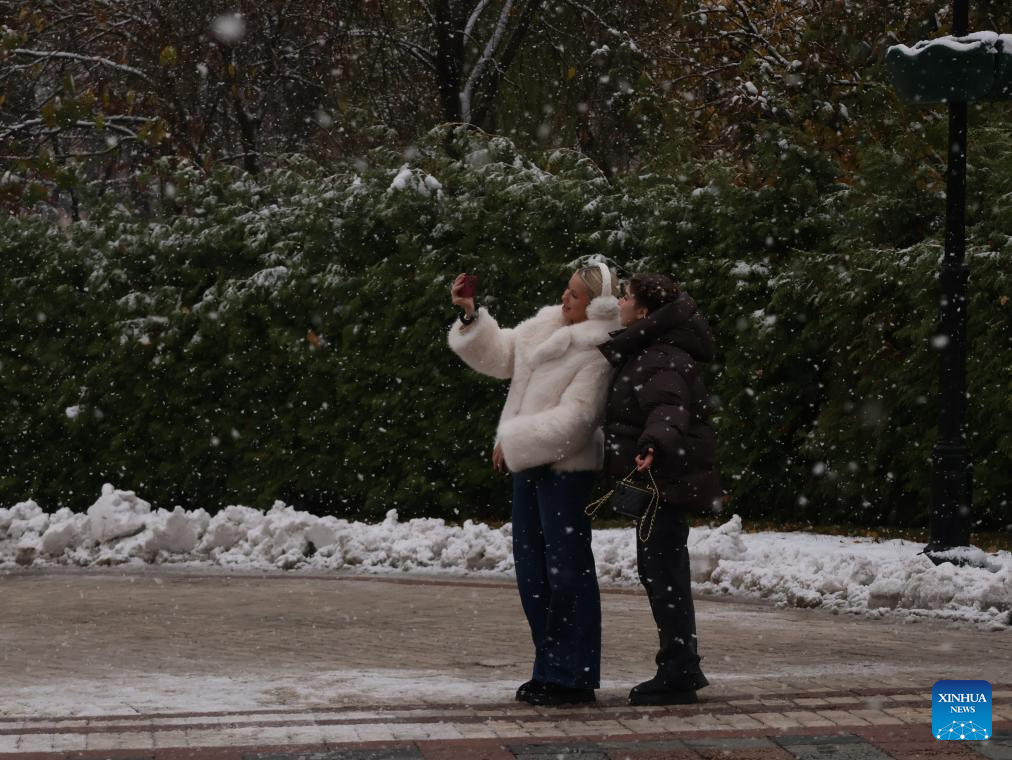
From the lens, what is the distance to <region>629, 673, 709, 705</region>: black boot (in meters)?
7.03

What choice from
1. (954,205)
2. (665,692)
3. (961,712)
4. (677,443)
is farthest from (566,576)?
(954,205)

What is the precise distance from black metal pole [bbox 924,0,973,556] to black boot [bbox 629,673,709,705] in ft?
13.7

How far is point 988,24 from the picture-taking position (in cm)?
1623

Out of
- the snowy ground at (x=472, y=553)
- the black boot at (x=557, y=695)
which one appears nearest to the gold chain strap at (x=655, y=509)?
the black boot at (x=557, y=695)

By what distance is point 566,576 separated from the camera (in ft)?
23.3

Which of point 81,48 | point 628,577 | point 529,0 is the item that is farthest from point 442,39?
point 628,577

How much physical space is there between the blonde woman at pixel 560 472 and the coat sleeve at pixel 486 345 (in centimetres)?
11

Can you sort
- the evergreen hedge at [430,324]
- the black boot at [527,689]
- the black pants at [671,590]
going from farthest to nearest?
the evergreen hedge at [430,324] < the black boot at [527,689] < the black pants at [671,590]

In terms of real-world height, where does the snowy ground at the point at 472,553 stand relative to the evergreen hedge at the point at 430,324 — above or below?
below

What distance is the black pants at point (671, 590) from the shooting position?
7.02 metres

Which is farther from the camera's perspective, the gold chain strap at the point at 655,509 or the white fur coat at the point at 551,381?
the white fur coat at the point at 551,381

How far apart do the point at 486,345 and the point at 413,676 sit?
158cm

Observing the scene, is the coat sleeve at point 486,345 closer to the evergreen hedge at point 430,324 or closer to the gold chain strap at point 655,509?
the gold chain strap at point 655,509

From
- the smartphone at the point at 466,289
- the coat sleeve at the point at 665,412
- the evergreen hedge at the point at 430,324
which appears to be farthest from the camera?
the evergreen hedge at the point at 430,324
